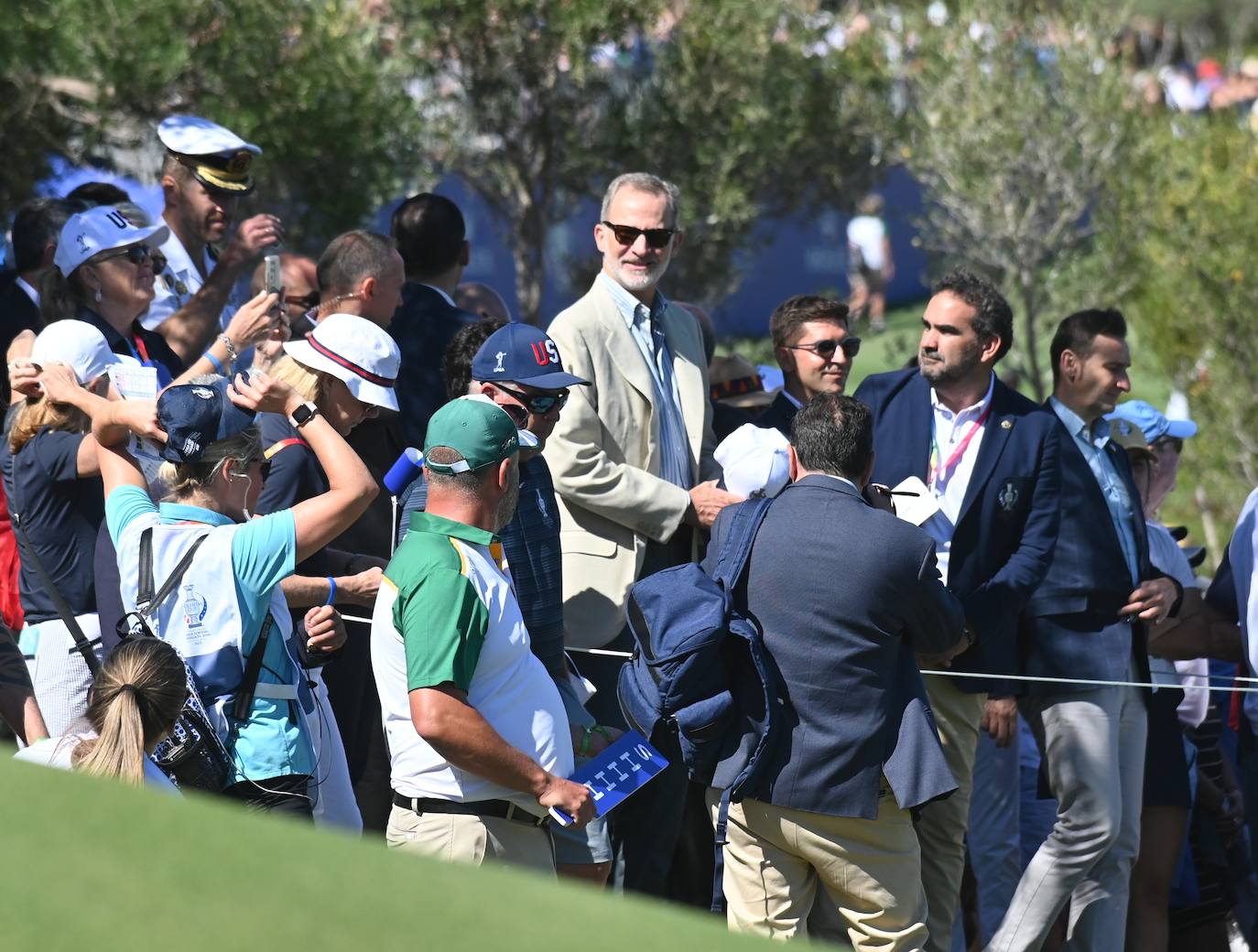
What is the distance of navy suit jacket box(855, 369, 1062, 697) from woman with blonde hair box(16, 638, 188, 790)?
8.54ft

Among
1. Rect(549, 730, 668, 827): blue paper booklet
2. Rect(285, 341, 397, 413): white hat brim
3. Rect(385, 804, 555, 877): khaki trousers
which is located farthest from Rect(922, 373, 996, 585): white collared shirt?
Rect(385, 804, 555, 877): khaki trousers

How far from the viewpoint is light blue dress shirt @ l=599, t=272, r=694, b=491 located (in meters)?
5.48

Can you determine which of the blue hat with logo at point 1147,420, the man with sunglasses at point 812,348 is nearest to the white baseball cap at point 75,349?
the man with sunglasses at point 812,348

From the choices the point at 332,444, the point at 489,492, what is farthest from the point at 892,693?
the point at 332,444

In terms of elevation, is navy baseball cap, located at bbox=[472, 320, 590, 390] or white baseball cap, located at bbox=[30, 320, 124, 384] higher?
navy baseball cap, located at bbox=[472, 320, 590, 390]

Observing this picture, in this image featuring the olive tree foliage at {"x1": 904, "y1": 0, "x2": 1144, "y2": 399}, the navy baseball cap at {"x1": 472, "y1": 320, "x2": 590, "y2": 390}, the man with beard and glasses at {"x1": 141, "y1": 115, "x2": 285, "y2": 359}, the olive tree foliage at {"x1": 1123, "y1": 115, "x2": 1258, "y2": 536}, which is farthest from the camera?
the olive tree foliage at {"x1": 904, "y1": 0, "x2": 1144, "y2": 399}

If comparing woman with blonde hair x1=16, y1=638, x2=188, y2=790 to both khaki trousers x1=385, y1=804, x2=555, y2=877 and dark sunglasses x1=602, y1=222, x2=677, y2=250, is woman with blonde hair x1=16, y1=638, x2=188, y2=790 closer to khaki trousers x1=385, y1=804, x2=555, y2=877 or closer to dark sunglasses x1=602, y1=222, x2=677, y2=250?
khaki trousers x1=385, y1=804, x2=555, y2=877

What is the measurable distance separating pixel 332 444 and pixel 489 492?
65 centimetres

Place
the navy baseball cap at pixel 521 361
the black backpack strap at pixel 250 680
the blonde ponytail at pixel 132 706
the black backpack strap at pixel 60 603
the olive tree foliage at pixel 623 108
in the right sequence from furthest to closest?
1. the olive tree foliage at pixel 623 108
2. the navy baseball cap at pixel 521 361
3. the black backpack strap at pixel 60 603
4. the black backpack strap at pixel 250 680
5. the blonde ponytail at pixel 132 706

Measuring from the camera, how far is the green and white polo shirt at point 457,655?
363 centimetres

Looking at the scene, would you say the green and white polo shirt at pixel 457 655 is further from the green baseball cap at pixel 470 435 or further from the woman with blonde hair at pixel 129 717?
the woman with blonde hair at pixel 129 717

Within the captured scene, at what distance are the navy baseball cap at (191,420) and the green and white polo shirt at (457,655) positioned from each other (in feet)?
1.71

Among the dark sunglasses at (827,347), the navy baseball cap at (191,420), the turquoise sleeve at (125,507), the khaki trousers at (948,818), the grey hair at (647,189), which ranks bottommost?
the khaki trousers at (948,818)

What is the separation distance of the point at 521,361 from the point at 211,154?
83.4 inches
